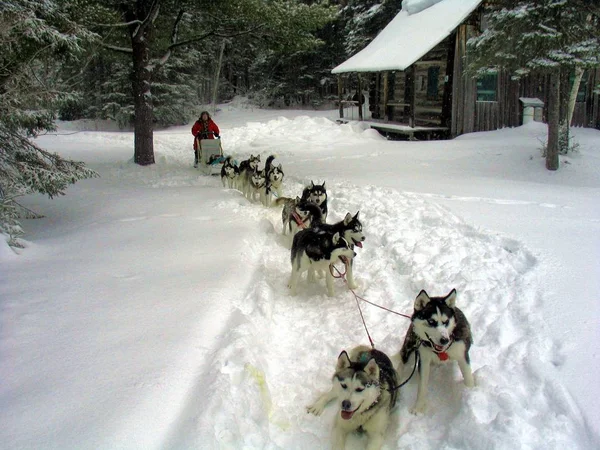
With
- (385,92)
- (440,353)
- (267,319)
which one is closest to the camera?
(440,353)

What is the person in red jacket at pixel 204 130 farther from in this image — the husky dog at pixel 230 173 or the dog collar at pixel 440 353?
the dog collar at pixel 440 353

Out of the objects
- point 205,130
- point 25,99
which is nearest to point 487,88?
point 205,130

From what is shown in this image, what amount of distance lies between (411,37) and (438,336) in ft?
60.7

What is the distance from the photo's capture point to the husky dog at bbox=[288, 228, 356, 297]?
5168 millimetres

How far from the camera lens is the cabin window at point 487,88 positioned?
1848 cm

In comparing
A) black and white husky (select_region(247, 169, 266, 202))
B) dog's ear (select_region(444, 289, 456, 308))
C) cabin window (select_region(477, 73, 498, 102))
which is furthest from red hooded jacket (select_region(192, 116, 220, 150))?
dog's ear (select_region(444, 289, 456, 308))

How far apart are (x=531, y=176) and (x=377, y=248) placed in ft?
22.3

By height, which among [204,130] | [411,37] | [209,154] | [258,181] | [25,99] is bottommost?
Result: [258,181]

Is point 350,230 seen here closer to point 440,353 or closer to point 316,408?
point 440,353

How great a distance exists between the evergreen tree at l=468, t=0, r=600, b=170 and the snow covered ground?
3.21m

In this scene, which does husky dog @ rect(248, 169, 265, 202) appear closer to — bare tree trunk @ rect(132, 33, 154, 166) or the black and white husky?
the black and white husky

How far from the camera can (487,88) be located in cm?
1867

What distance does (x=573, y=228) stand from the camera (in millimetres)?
6613

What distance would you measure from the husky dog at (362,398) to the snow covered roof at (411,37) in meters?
Answer: 15.4
